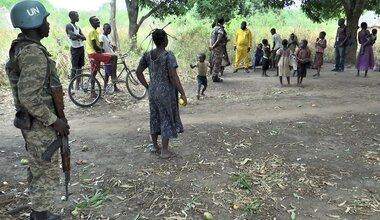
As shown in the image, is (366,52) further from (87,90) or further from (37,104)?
(37,104)

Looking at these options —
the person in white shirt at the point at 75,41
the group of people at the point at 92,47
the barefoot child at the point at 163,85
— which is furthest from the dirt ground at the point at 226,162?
the person in white shirt at the point at 75,41

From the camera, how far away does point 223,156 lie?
17.8 feet

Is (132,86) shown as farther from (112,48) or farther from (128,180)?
(128,180)

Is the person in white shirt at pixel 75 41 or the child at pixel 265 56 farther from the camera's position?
the child at pixel 265 56

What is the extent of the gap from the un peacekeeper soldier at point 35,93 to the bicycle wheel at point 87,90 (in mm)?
4911

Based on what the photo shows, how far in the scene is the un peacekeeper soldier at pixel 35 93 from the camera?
2.99 metres

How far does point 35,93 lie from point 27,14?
0.62m

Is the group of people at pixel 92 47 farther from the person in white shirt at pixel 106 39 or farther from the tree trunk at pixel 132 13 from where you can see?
the tree trunk at pixel 132 13

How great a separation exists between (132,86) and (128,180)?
15.9ft

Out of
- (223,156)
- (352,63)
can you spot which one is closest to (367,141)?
(223,156)

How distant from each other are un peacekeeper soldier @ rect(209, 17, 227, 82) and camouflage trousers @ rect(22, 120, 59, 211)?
7.89 metres

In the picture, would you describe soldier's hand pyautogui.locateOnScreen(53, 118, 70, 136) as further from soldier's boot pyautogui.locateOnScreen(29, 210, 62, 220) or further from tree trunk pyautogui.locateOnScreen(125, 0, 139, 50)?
tree trunk pyautogui.locateOnScreen(125, 0, 139, 50)

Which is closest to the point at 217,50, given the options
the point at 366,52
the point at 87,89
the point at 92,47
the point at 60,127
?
the point at 92,47

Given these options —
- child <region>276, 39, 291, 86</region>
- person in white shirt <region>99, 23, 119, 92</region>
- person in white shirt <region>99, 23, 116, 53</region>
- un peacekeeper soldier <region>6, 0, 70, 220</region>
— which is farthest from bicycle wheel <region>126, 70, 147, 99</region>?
un peacekeeper soldier <region>6, 0, 70, 220</region>
